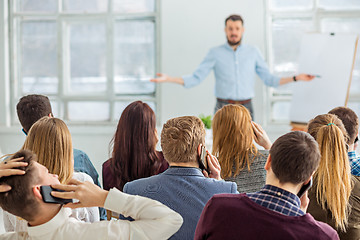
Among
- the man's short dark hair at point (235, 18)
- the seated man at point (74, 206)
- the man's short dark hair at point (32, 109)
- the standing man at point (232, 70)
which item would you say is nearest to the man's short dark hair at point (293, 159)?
the seated man at point (74, 206)

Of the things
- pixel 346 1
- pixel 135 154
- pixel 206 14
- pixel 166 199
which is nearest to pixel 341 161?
pixel 166 199

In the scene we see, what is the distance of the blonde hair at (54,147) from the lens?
201 centimetres

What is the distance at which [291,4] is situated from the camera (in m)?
5.78

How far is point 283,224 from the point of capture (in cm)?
135

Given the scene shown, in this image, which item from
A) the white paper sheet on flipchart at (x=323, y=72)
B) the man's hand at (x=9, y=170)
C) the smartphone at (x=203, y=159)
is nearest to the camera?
the man's hand at (x=9, y=170)

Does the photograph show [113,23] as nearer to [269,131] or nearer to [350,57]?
[269,131]

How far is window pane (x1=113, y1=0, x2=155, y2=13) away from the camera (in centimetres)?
592

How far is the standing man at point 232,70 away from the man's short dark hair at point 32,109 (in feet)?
8.14

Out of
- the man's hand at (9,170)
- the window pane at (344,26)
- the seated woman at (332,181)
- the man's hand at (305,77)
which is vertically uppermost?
the window pane at (344,26)

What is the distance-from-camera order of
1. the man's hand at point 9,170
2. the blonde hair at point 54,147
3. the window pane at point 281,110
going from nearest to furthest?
the man's hand at point 9,170, the blonde hair at point 54,147, the window pane at point 281,110

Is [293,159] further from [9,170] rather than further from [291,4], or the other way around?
[291,4]

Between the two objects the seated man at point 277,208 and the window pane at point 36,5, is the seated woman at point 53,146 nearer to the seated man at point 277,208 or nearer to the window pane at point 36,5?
the seated man at point 277,208

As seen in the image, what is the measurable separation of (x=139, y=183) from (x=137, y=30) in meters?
4.48

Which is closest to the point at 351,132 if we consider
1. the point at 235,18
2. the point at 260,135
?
the point at 260,135
